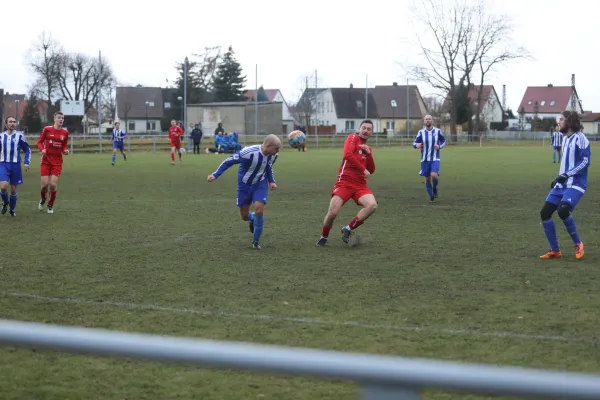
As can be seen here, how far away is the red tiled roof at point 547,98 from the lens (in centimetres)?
13412

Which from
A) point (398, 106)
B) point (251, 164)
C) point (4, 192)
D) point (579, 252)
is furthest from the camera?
point (398, 106)

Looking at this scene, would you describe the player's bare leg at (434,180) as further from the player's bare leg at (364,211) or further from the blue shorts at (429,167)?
the player's bare leg at (364,211)

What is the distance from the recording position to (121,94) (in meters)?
115

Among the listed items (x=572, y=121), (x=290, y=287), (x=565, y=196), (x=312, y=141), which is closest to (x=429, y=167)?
(x=565, y=196)

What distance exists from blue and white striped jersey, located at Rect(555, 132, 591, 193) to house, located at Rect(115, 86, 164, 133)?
346 ft

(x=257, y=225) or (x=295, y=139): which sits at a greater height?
(x=295, y=139)

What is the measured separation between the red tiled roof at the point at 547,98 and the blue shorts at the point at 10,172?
126 m

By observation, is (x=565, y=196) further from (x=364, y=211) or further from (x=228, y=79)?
(x=228, y=79)

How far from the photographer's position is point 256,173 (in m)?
11.5

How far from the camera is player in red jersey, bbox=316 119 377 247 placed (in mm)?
11609

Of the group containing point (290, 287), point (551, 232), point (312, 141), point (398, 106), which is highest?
point (398, 106)

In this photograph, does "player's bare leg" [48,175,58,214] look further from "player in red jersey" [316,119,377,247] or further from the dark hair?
the dark hair

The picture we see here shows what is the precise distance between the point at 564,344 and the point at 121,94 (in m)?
113

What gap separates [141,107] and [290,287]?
109969 mm
